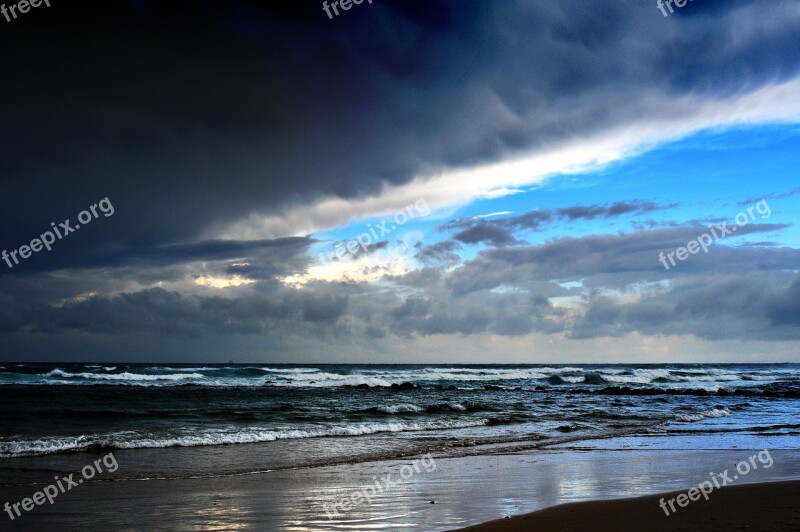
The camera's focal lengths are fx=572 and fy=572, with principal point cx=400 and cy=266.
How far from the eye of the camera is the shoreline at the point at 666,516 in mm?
7078

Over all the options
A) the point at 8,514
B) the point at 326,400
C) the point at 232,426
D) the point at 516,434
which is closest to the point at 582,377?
the point at 326,400

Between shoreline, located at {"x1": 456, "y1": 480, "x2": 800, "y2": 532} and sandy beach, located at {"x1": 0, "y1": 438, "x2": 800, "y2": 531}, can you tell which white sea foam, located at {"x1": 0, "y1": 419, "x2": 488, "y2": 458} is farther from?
shoreline, located at {"x1": 456, "y1": 480, "x2": 800, "y2": 532}

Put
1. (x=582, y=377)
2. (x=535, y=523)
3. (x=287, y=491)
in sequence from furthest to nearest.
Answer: (x=582, y=377), (x=287, y=491), (x=535, y=523)

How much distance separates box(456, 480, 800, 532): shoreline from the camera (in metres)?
7.08

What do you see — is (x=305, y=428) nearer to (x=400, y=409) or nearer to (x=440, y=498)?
(x=400, y=409)

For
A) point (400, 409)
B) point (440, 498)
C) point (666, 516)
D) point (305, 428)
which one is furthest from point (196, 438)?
point (666, 516)

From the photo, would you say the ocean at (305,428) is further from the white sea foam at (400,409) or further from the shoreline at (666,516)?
the shoreline at (666,516)

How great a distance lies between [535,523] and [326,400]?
22.1 meters

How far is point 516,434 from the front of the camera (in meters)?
17.8

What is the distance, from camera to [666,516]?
7660 mm

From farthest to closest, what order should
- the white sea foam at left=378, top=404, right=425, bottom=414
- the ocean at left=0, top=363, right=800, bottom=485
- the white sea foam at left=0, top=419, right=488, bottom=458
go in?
1. the white sea foam at left=378, top=404, right=425, bottom=414
2. the white sea foam at left=0, top=419, right=488, bottom=458
3. the ocean at left=0, top=363, right=800, bottom=485

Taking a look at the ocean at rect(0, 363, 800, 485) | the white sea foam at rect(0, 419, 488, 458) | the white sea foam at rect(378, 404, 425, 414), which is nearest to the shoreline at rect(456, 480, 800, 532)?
the ocean at rect(0, 363, 800, 485)

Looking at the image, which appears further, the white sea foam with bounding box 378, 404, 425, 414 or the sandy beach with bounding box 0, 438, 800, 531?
the white sea foam with bounding box 378, 404, 425, 414

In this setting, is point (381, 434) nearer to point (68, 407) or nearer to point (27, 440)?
point (27, 440)
